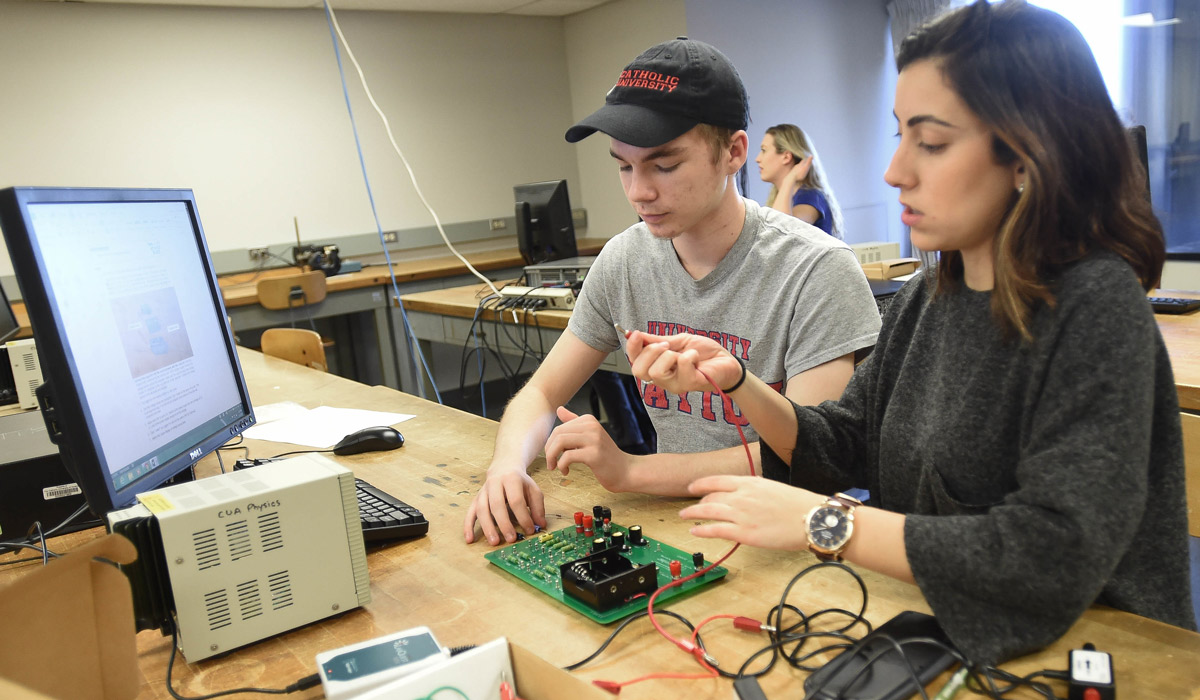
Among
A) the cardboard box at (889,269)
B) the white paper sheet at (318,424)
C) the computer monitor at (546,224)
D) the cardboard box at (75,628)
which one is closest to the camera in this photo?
the cardboard box at (75,628)

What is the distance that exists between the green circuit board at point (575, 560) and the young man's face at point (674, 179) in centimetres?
54

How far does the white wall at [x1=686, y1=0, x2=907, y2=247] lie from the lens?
544 centimetres

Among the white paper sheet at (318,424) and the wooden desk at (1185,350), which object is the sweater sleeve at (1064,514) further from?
the white paper sheet at (318,424)

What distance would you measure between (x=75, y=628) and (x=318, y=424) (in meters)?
1.11

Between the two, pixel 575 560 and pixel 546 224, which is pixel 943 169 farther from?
pixel 546 224

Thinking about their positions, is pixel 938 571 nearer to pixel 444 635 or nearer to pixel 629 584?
pixel 629 584

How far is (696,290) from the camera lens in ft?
4.73

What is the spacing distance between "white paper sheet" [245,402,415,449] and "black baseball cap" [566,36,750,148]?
79cm

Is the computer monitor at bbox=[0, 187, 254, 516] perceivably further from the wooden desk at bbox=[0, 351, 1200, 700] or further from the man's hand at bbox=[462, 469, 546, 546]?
the man's hand at bbox=[462, 469, 546, 546]

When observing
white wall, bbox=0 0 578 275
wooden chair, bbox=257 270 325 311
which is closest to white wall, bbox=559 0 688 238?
white wall, bbox=0 0 578 275

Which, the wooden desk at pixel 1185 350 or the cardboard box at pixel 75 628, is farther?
the wooden desk at pixel 1185 350

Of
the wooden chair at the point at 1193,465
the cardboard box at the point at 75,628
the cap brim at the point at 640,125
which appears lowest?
the wooden chair at the point at 1193,465

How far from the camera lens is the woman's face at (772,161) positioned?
14.2 ft

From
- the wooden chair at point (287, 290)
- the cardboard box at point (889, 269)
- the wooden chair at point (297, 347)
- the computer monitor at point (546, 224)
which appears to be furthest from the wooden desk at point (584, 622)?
the wooden chair at point (287, 290)
